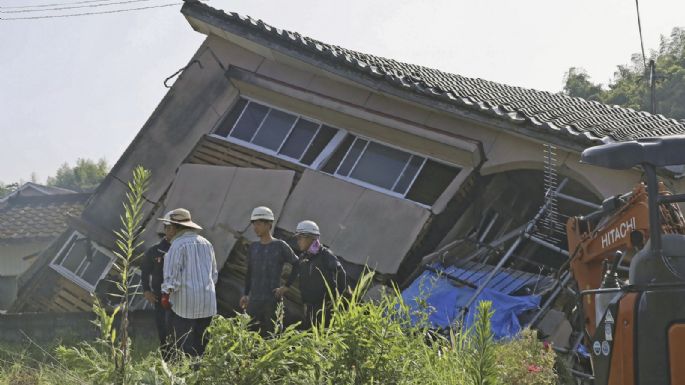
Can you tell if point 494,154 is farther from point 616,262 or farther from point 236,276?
point 616,262

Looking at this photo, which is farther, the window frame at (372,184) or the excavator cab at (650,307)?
the window frame at (372,184)

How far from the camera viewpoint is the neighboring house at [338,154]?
1169 cm

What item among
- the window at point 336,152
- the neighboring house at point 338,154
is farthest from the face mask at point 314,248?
the window at point 336,152

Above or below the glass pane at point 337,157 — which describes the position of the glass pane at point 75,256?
below

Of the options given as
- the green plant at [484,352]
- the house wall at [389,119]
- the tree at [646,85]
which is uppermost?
the tree at [646,85]

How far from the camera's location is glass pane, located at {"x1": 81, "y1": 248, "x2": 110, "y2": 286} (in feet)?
48.9

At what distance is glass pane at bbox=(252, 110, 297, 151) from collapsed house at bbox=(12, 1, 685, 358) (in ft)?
0.08

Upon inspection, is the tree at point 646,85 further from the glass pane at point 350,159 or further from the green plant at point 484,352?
the green plant at point 484,352

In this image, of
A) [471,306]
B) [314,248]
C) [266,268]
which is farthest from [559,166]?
[266,268]

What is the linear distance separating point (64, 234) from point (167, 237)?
7.03 metres

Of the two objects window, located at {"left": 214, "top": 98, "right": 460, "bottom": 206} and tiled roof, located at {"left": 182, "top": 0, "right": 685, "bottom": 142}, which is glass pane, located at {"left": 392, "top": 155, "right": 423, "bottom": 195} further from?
tiled roof, located at {"left": 182, "top": 0, "right": 685, "bottom": 142}

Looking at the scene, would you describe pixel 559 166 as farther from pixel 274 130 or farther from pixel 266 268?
pixel 266 268

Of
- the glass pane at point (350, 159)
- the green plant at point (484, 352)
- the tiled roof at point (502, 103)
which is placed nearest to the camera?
the green plant at point (484, 352)

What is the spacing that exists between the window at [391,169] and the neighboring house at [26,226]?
1726 centimetres
